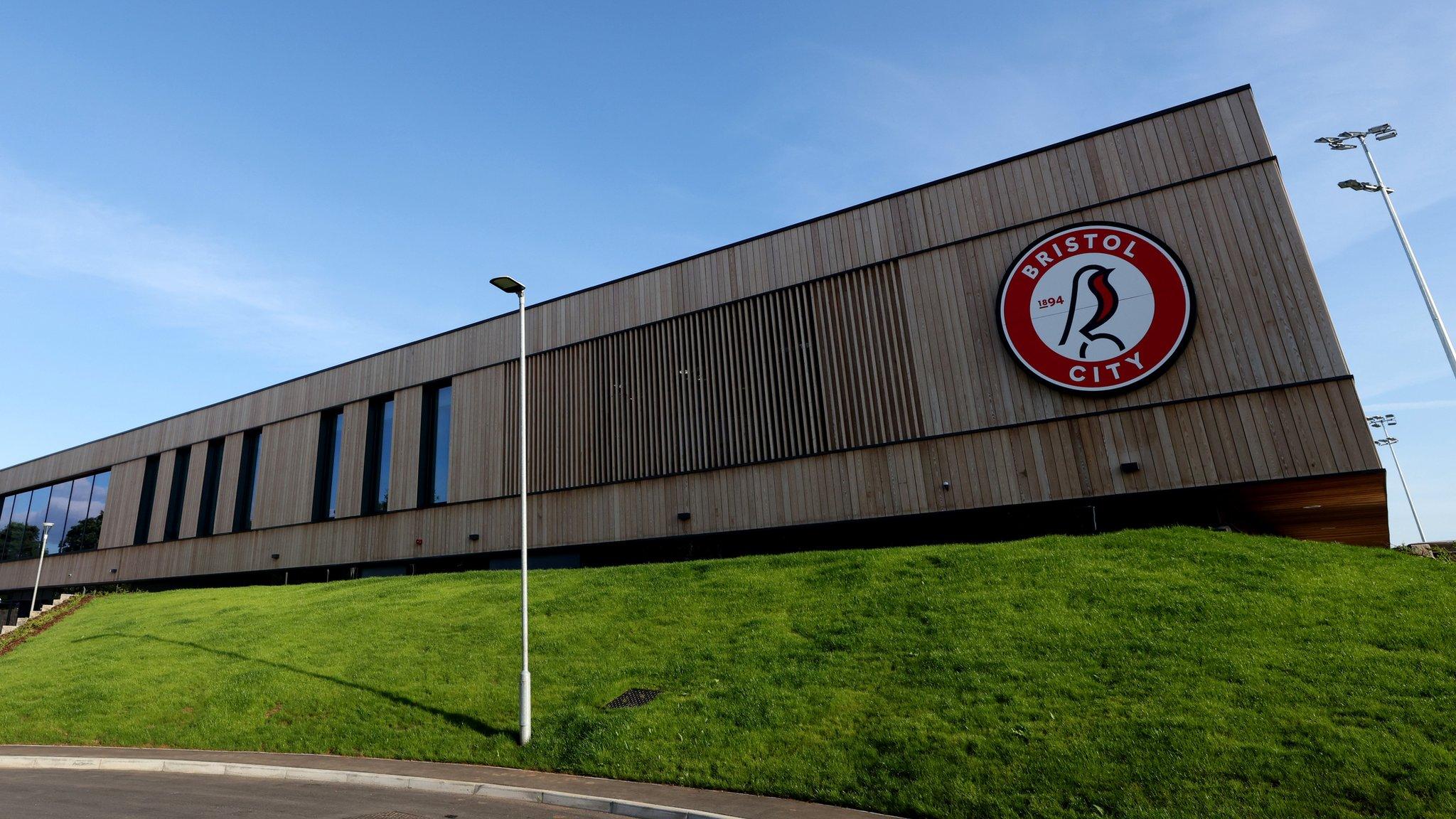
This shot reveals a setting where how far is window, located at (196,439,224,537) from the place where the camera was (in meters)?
36.2

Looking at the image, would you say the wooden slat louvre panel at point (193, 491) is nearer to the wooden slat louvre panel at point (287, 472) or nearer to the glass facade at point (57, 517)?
the wooden slat louvre panel at point (287, 472)

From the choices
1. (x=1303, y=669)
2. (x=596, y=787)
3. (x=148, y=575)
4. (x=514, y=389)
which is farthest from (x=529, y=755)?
(x=148, y=575)

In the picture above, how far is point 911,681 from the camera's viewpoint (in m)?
12.0

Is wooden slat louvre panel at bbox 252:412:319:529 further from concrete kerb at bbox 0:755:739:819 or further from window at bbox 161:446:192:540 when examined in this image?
concrete kerb at bbox 0:755:739:819

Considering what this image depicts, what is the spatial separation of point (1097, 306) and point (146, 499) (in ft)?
145

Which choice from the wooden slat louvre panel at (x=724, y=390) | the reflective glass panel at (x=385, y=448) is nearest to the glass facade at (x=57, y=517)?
the reflective glass panel at (x=385, y=448)

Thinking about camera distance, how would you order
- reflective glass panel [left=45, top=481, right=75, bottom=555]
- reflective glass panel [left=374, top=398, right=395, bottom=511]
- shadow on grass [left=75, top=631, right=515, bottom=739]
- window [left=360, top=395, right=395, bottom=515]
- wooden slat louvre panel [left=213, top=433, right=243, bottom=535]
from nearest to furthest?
shadow on grass [left=75, top=631, right=515, bottom=739]
reflective glass panel [left=374, top=398, right=395, bottom=511]
window [left=360, top=395, right=395, bottom=515]
wooden slat louvre panel [left=213, top=433, right=243, bottom=535]
reflective glass panel [left=45, top=481, right=75, bottom=555]

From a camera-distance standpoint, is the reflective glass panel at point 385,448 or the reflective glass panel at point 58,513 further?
the reflective glass panel at point 58,513

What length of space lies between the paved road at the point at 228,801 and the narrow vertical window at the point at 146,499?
102 feet

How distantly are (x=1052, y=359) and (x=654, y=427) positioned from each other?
11.9 m

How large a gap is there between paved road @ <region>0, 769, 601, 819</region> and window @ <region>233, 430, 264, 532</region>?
24335 mm

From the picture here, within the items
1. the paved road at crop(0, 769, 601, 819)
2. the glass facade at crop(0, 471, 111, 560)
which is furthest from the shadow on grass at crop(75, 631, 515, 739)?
the glass facade at crop(0, 471, 111, 560)

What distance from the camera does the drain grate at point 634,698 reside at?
13047mm

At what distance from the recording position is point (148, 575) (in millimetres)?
37125
